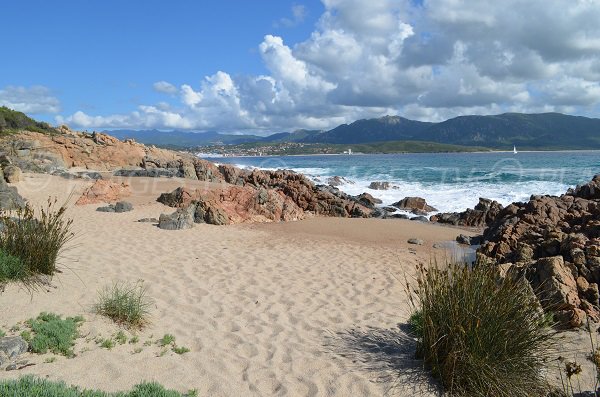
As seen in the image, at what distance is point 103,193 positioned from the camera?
17.2 m

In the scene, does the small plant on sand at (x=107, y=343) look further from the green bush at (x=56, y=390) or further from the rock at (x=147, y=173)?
the rock at (x=147, y=173)

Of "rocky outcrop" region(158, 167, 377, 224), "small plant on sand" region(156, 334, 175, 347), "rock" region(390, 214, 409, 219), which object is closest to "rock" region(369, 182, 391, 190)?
"rocky outcrop" region(158, 167, 377, 224)

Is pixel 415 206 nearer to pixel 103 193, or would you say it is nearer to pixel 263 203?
pixel 263 203

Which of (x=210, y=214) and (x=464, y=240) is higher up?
(x=210, y=214)

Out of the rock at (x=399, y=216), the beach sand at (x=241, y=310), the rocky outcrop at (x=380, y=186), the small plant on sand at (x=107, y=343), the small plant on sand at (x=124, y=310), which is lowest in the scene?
the rocky outcrop at (x=380, y=186)

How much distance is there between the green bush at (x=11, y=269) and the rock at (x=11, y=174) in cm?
1537

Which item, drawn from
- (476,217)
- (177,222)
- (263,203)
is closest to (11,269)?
(177,222)

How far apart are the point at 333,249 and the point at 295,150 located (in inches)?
6002

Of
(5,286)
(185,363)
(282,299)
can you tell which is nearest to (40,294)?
(5,286)

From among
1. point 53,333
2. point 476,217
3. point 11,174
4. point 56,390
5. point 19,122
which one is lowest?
point 476,217

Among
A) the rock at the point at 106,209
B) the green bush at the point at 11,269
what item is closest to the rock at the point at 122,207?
the rock at the point at 106,209

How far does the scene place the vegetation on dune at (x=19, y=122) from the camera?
3847cm

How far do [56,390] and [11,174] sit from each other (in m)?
18.7

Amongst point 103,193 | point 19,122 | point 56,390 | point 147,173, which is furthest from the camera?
point 19,122
